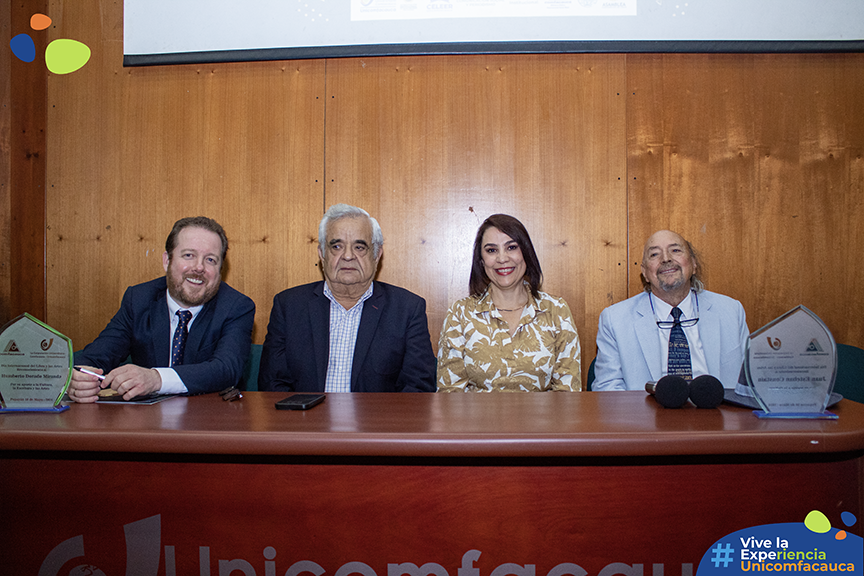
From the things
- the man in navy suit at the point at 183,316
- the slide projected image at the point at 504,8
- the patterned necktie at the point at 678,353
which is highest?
the slide projected image at the point at 504,8

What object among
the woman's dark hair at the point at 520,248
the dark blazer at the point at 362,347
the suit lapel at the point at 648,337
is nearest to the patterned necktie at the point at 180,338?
the dark blazer at the point at 362,347

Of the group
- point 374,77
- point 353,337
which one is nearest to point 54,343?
point 353,337

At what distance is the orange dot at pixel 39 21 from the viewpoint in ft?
9.46

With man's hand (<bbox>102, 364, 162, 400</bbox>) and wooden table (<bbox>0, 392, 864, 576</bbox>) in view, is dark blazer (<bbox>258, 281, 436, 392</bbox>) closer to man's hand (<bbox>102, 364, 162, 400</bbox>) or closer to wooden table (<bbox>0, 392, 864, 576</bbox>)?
man's hand (<bbox>102, 364, 162, 400</bbox>)

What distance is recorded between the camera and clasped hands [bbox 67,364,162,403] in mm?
1341

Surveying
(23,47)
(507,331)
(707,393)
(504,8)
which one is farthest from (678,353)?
(23,47)

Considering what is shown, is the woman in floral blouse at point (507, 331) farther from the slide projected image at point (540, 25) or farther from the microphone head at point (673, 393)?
the slide projected image at point (540, 25)

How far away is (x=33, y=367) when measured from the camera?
1.23 metres

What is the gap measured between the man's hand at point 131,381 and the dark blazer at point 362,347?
0.75m

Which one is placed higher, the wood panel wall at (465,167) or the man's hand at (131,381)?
the wood panel wall at (465,167)

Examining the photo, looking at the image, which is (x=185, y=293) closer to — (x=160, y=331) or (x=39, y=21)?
(x=160, y=331)

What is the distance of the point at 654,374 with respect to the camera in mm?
2139

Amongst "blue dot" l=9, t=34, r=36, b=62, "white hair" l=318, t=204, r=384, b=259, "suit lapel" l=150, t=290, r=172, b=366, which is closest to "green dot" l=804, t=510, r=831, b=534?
"white hair" l=318, t=204, r=384, b=259

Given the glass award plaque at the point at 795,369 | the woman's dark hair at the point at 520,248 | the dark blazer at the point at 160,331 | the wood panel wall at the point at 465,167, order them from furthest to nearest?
the wood panel wall at the point at 465,167 < the woman's dark hair at the point at 520,248 < the dark blazer at the point at 160,331 < the glass award plaque at the point at 795,369
